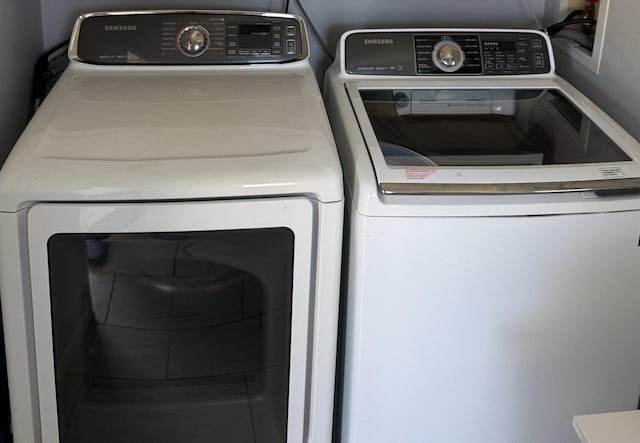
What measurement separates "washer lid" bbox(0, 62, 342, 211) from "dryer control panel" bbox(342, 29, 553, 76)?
220 mm

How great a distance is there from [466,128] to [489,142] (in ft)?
0.27

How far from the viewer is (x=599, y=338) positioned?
1.71m

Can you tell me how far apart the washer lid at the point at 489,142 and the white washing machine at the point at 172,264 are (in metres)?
0.15

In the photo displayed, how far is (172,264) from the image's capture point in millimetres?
1545

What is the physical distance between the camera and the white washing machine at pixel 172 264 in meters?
1.46

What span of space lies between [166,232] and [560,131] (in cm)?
90

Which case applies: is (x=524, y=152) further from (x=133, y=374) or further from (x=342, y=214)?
(x=133, y=374)

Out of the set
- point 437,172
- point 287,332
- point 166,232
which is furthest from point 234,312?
point 437,172

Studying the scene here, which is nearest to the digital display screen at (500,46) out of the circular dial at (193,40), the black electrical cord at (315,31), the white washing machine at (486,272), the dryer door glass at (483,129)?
the dryer door glass at (483,129)

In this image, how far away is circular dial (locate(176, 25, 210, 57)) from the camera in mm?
2006

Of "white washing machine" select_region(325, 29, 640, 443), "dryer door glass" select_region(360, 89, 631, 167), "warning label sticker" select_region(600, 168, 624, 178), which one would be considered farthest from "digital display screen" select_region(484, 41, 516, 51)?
"warning label sticker" select_region(600, 168, 624, 178)

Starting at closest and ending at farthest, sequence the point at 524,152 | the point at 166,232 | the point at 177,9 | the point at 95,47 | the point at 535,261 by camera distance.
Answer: the point at 166,232 → the point at 535,261 → the point at 524,152 → the point at 95,47 → the point at 177,9

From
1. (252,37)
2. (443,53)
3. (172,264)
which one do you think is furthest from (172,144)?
(443,53)

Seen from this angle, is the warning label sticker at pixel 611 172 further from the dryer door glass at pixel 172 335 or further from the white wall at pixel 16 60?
the white wall at pixel 16 60
